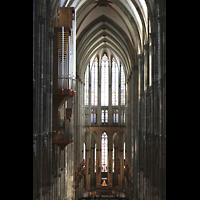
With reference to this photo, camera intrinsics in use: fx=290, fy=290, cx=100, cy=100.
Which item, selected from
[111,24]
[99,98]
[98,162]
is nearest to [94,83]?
[99,98]

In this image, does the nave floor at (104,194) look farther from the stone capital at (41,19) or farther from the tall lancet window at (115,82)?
the stone capital at (41,19)

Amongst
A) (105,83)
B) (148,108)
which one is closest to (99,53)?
(105,83)

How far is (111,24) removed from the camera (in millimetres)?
29156

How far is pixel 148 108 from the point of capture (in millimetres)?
18906

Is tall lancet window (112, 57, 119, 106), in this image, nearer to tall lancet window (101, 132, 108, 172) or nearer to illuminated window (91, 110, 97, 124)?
illuminated window (91, 110, 97, 124)

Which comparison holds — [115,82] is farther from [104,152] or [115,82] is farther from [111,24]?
[111,24]

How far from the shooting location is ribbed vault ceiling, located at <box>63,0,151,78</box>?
22206mm

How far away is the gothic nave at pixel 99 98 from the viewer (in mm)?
13578

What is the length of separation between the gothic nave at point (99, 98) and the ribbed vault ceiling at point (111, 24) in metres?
0.08

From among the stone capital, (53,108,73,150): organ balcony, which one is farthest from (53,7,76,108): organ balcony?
the stone capital

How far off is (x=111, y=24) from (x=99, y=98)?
14482 millimetres

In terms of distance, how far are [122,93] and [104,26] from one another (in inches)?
520

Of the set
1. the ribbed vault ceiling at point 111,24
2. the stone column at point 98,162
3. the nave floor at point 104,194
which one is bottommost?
the nave floor at point 104,194

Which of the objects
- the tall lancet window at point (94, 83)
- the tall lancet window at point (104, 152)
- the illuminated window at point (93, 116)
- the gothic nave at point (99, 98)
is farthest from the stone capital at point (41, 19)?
the tall lancet window at point (104, 152)
